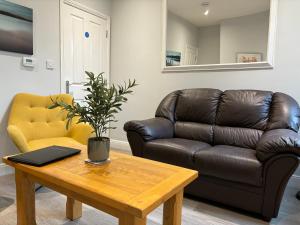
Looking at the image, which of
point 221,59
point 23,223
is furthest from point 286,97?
point 23,223

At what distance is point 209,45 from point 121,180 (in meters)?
2.33

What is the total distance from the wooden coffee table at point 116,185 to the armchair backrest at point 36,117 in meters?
1.17

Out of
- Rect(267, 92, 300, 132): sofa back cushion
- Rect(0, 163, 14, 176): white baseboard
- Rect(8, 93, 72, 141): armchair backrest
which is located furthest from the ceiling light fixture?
Rect(0, 163, 14, 176): white baseboard

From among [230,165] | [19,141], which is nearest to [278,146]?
[230,165]

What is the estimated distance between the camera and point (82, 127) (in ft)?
8.43

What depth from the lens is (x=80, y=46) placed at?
11.3ft

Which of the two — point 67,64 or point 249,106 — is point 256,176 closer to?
point 249,106

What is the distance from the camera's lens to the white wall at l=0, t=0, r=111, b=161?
8.59 feet

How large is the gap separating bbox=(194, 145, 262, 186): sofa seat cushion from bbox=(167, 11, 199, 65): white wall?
1.59 metres

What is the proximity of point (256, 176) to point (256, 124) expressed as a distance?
0.76 meters

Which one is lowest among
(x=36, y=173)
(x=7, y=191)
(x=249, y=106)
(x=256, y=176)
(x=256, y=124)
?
(x=7, y=191)

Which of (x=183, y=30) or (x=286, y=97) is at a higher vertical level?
(x=183, y=30)

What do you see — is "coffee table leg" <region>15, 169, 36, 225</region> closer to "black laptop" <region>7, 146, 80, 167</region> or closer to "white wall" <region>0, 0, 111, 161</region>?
"black laptop" <region>7, 146, 80, 167</region>

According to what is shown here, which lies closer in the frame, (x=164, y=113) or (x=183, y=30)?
(x=164, y=113)
